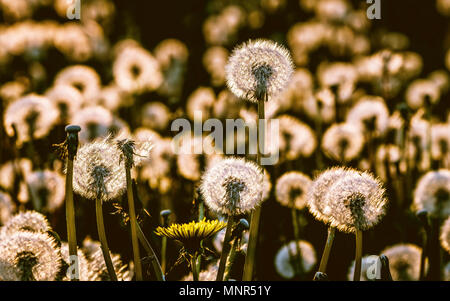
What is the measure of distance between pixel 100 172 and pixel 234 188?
0.27m

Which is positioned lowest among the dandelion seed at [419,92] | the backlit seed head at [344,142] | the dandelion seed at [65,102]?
the backlit seed head at [344,142]

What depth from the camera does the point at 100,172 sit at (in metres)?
1.14

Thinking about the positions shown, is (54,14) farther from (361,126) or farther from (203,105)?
(361,126)

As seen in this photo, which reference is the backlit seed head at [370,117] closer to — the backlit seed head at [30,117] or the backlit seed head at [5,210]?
the backlit seed head at [30,117]

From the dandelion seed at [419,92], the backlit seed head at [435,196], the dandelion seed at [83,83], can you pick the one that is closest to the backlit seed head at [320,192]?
the backlit seed head at [435,196]

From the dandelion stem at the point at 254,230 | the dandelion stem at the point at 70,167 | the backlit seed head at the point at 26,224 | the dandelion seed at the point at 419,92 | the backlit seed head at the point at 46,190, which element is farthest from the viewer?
the dandelion seed at the point at 419,92

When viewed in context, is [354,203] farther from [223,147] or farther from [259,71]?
[223,147]

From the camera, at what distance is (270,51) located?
4.27 ft

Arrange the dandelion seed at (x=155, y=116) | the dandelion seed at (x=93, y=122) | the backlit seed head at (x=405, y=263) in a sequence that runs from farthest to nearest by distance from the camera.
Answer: the dandelion seed at (x=155, y=116), the dandelion seed at (x=93, y=122), the backlit seed head at (x=405, y=263)

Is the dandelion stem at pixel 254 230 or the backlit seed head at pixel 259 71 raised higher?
the backlit seed head at pixel 259 71

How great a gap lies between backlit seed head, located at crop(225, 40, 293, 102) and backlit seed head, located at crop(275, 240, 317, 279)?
0.67 meters

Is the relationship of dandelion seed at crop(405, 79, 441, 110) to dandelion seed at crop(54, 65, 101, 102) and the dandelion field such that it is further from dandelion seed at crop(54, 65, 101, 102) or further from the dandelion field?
dandelion seed at crop(54, 65, 101, 102)

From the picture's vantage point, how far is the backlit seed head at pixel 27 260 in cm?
111

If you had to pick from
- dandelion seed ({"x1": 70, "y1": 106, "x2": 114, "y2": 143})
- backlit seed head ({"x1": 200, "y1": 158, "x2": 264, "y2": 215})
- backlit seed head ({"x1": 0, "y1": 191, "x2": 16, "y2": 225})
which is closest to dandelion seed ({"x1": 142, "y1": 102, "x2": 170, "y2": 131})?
dandelion seed ({"x1": 70, "y1": 106, "x2": 114, "y2": 143})
